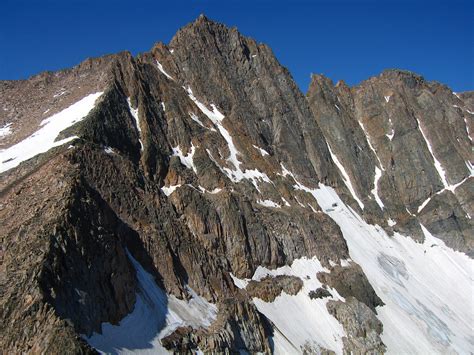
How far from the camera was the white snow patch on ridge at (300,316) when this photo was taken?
153 feet

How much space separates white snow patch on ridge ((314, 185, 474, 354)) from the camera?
60875 mm

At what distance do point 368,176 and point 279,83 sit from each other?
2622 centimetres

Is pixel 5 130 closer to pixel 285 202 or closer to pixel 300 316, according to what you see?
pixel 285 202

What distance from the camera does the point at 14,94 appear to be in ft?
226

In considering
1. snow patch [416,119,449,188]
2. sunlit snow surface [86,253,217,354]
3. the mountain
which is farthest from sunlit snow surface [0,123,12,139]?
snow patch [416,119,449,188]

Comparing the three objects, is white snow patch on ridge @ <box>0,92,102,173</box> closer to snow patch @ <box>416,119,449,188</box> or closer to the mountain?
the mountain

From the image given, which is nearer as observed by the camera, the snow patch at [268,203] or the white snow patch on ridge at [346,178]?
the snow patch at [268,203]

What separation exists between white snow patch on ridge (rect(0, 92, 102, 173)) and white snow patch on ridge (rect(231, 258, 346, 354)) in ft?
72.9

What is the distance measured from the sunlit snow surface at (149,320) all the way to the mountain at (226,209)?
14cm

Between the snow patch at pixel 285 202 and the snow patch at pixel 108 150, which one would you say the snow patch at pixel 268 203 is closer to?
the snow patch at pixel 285 202

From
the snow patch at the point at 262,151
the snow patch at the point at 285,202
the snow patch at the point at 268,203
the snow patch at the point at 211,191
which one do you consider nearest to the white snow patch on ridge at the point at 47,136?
the snow patch at the point at 211,191

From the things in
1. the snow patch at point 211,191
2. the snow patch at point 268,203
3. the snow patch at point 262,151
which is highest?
the snow patch at point 262,151

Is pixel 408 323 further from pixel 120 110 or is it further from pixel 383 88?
pixel 383 88

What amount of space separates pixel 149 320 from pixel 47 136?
2427 cm
